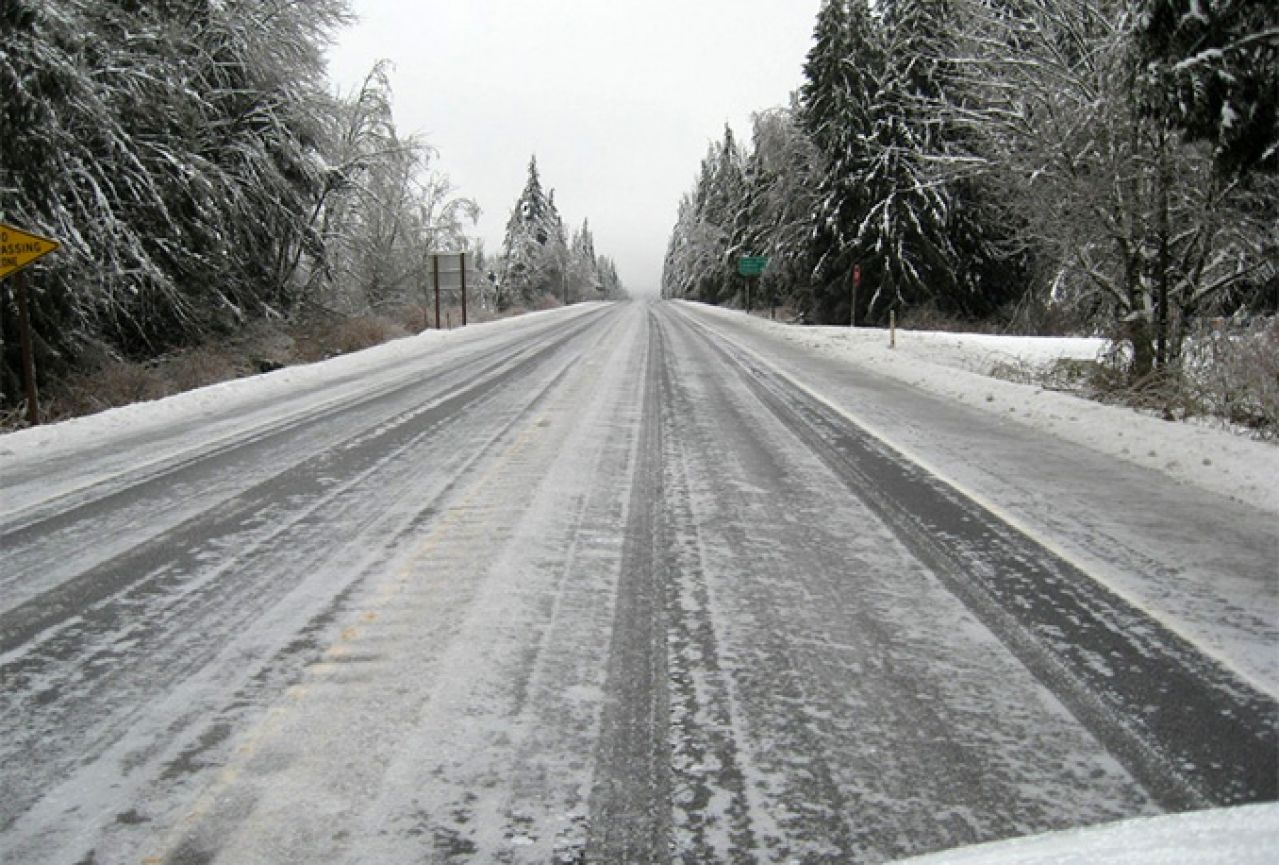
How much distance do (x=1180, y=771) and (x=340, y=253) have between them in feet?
86.3

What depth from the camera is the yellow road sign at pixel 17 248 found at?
9.36m

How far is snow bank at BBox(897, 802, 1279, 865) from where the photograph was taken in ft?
5.55

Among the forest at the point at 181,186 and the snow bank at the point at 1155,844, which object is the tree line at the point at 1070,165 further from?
the forest at the point at 181,186

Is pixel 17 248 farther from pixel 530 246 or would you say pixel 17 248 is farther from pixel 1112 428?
pixel 530 246

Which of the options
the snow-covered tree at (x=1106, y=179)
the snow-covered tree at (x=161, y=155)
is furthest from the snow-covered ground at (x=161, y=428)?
the snow-covered tree at (x=1106, y=179)

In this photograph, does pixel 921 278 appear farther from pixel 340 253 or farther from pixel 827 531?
pixel 827 531

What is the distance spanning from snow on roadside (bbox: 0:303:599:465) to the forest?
1731 millimetres

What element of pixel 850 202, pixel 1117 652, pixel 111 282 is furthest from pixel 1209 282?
pixel 850 202

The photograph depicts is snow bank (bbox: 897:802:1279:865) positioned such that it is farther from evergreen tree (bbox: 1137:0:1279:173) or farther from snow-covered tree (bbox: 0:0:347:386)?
snow-covered tree (bbox: 0:0:347:386)

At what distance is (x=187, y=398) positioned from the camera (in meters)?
11.2

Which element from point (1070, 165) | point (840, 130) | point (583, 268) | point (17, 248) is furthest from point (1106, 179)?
point (583, 268)

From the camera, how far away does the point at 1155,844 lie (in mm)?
1804

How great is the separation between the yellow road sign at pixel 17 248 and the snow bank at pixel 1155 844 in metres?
11.3

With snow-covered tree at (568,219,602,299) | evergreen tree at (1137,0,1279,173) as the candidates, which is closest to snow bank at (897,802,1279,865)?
evergreen tree at (1137,0,1279,173)
